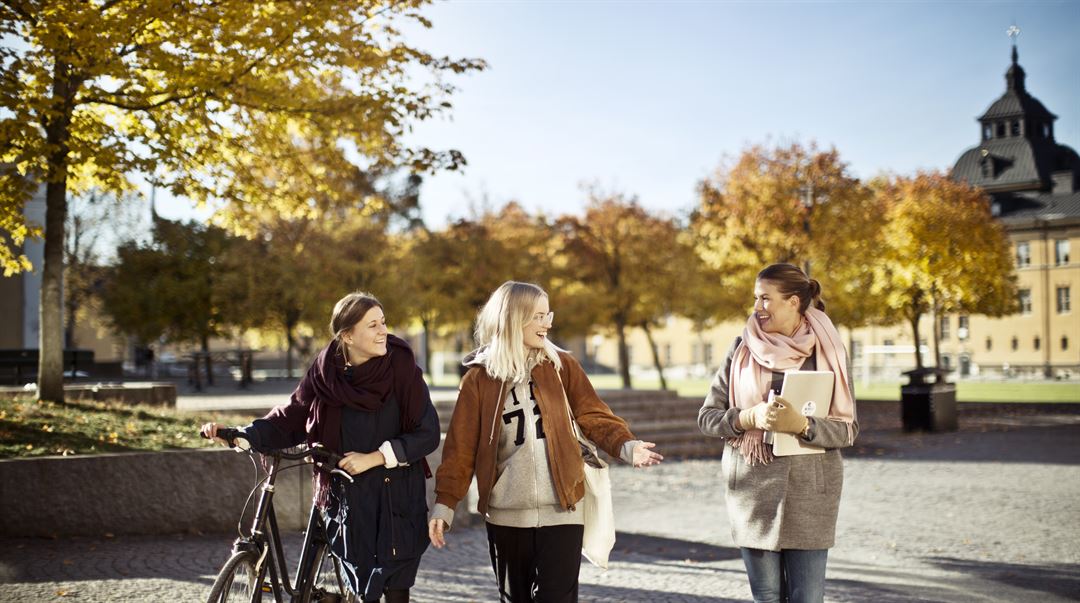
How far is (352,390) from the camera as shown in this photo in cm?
430

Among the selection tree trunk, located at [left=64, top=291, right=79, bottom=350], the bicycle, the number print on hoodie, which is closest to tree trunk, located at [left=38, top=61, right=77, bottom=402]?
the bicycle

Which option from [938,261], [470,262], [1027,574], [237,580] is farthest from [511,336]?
[938,261]

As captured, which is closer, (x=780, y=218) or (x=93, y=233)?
(x=780, y=218)

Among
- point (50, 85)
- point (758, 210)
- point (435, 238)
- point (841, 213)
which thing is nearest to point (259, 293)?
point (435, 238)

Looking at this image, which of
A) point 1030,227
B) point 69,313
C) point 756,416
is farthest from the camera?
point 1030,227

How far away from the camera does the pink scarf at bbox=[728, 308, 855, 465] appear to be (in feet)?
13.4

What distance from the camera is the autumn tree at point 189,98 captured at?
34.4 ft

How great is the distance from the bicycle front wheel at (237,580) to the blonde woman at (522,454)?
81 cm

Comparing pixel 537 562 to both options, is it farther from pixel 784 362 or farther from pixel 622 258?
pixel 622 258

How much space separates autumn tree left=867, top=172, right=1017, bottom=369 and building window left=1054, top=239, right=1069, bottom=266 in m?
28.6

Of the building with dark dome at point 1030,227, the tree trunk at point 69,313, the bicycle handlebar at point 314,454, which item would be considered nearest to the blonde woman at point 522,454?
the bicycle handlebar at point 314,454

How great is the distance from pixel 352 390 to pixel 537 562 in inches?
43.1

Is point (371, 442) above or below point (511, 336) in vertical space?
below

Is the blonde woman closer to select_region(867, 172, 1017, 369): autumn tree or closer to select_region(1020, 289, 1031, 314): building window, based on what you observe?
select_region(867, 172, 1017, 369): autumn tree
